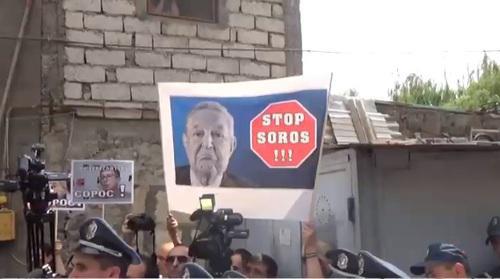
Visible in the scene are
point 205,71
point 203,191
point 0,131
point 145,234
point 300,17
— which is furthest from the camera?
point 300,17

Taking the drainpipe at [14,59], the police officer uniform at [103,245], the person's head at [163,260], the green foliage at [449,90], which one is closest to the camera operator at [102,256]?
the police officer uniform at [103,245]

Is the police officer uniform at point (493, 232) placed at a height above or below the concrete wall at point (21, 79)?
below

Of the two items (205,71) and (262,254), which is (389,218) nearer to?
(262,254)

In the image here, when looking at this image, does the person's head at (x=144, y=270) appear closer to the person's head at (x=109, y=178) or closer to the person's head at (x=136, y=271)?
the person's head at (x=136, y=271)

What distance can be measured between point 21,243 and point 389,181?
4.21m

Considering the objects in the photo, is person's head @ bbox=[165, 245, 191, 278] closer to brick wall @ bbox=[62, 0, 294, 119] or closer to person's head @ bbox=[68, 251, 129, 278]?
person's head @ bbox=[68, 251, 129, 278]

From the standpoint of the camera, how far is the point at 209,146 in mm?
4766

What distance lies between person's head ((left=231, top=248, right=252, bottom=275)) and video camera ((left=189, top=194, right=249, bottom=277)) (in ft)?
1.07

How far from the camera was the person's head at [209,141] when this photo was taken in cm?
471

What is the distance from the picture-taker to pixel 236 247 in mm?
5199

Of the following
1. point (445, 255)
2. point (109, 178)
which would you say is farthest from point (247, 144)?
point (109, 178)

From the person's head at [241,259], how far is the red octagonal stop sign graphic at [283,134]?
1.73 ft

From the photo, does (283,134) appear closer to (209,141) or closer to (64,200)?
(209,141)

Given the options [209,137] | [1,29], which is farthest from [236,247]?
[1,29]
